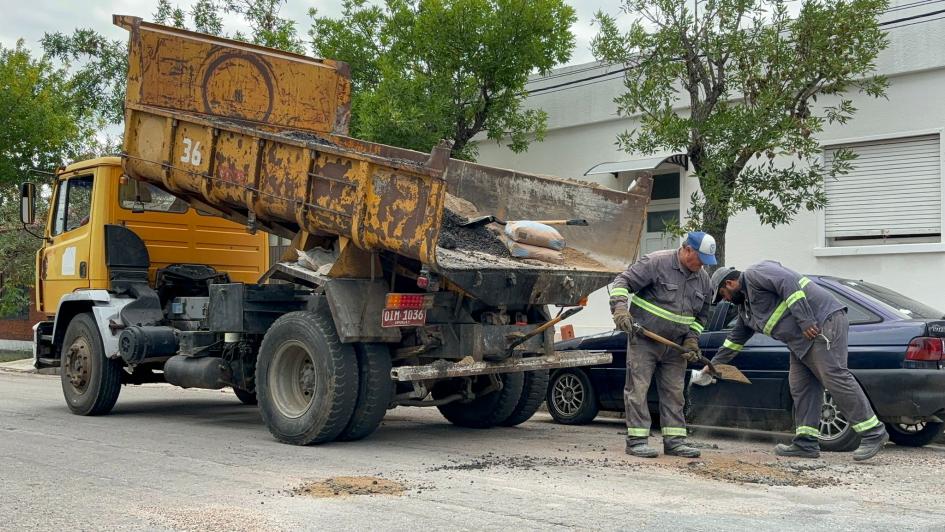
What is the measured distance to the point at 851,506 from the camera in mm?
5715

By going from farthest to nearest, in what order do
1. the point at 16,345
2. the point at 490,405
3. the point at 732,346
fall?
the point at 16,345 < the point at 490,405 < the point at 732,346

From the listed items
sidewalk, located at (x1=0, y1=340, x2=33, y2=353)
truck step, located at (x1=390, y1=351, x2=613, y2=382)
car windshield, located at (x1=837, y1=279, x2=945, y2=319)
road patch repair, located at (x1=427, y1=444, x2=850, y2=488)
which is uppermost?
car windshield, located at (x1=837, y1=279, x2=945, y2=319)

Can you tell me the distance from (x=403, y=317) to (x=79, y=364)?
4601mm

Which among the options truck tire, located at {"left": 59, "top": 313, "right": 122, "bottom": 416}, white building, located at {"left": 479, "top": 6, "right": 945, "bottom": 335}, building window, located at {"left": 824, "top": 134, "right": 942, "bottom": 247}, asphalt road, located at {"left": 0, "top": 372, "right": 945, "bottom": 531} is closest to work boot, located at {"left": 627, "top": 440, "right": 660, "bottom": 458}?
asphalt road, located at {"left": 0, "top": 372, "right": 945, "bottom": 531}

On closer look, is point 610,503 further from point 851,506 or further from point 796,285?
point 796,285

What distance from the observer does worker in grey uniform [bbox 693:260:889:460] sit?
7496mm

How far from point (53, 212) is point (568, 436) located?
628 cm

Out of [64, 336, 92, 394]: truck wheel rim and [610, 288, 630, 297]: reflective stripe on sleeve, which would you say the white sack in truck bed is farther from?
[64, 336, 92, 394]: truck wheel rim

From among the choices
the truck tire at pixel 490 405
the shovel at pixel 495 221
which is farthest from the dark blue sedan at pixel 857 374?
the shovel at pixel 495 221

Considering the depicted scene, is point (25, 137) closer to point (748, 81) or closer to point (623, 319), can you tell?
point (748, 81)

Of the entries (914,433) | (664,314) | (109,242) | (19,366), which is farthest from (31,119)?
(914,433)

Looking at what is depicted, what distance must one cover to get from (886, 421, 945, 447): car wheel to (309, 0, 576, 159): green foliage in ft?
23.9

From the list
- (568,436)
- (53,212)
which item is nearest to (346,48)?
(53,212)

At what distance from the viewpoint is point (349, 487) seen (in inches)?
244
